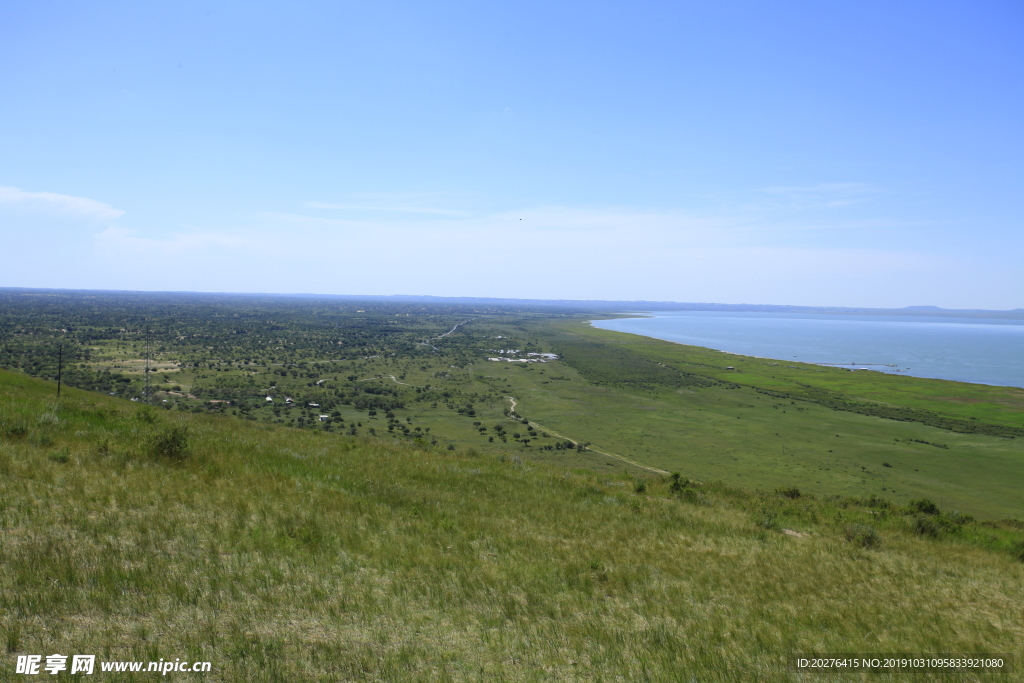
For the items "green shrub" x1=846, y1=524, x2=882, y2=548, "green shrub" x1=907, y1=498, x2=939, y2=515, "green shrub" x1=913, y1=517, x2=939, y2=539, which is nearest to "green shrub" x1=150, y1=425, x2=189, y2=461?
"green shrub" x1=846, y1=524, x2=882, y2=548

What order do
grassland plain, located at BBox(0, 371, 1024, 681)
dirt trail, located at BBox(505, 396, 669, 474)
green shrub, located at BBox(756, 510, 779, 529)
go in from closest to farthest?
grassland plain, located at BBox(0, 371, 1024, 681) < green shrub, located at BBox(756, 510, 779, 529) < dirt trail, located at BBox(505, 396, 669, 474)

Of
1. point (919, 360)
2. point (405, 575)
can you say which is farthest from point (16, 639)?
point (919, 360)

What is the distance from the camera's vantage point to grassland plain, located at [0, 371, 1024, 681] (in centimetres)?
584

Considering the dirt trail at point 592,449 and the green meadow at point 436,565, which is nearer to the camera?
the green meadow at point 436,565

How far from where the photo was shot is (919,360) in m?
125

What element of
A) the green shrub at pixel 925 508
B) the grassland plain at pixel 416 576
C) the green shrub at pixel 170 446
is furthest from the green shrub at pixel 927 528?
the green shrub at pixel 170 446

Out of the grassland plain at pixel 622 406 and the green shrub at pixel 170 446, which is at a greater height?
the green shrub at pixel 170 446

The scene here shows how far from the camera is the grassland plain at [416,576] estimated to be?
19.2ft

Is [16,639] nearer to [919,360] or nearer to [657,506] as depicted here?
[657,506]

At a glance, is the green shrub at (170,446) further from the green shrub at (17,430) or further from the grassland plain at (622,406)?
the grassland plain at (622,406)

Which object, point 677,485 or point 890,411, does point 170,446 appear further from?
point 890,411

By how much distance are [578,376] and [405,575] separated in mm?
81466

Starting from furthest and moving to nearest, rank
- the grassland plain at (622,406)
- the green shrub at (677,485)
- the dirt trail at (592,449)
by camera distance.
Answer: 1. the grassland plain at (622,406)
2. the dirt trail at (592,449)
3. the green shrub at (677,485)

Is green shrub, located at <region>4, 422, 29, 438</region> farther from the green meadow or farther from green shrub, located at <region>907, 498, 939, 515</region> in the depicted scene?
green shrub, located at <region>907, 498, 939, 515</region>
